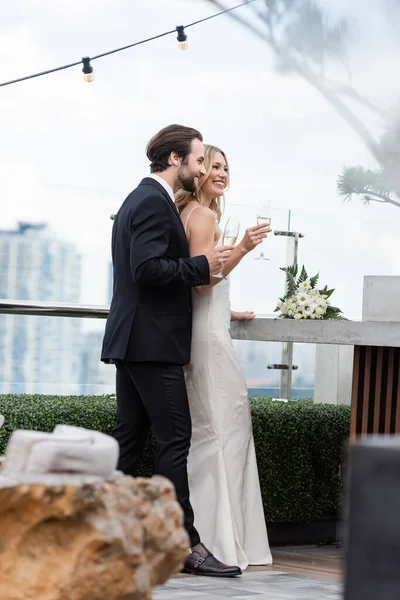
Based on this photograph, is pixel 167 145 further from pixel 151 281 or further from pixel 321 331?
pixel 321 331

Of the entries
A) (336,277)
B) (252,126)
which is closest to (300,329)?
(336,277)

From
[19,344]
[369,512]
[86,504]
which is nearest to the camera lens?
[369,512]

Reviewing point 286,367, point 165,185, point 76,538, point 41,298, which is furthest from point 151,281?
point 286,367

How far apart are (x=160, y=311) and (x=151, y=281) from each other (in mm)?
123

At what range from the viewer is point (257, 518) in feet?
12.7

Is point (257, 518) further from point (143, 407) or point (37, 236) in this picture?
point (37, 236)

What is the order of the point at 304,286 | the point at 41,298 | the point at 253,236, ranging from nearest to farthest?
1. the point at 253,236
2. the point at 304,286
3. the point at 41,298

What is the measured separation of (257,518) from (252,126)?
9.79 metres

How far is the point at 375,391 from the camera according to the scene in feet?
12.5

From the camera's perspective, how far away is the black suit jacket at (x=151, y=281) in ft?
11.1

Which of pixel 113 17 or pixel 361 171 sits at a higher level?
pixel 113 17

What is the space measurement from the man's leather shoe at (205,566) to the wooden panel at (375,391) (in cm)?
66

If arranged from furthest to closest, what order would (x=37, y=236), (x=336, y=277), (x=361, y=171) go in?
(x=361, y=171), (x=336, y=277), (x=37, y=236)

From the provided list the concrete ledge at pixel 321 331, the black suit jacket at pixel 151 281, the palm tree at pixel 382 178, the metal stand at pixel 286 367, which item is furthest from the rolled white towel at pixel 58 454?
the palm tree at pixel 382 178
